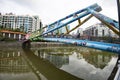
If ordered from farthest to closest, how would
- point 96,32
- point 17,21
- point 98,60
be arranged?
point 17,21 → point 96,32 → point 98,60

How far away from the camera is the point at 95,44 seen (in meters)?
17.3

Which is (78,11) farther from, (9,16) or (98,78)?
(9,16)

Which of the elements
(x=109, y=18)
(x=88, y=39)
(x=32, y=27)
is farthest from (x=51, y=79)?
(x=32, y=27)

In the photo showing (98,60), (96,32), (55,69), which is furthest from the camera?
(96,32)

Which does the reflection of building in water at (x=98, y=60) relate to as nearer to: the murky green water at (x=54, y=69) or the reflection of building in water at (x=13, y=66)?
the murky green water at (x=54, y=69)

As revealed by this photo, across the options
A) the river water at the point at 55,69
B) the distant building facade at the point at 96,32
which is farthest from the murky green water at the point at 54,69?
the distant building facade at the point at 96,32

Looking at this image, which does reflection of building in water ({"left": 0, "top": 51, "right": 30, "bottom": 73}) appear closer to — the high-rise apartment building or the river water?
the river water

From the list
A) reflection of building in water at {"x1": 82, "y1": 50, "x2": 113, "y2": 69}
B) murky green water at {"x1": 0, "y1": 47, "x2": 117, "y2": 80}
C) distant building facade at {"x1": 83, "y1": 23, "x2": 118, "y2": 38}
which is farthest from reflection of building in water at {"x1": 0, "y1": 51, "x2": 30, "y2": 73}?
distant building facade at {"x1": 83, "y1": 23, "x2": 118, "y2": 38}

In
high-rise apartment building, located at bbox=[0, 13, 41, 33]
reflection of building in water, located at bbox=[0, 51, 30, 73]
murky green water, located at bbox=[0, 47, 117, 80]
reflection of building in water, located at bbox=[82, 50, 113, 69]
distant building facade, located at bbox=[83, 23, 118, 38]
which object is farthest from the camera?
high-rise apartment building, located at bbox=[0, 13, 41, 33]

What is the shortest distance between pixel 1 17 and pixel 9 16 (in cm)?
566

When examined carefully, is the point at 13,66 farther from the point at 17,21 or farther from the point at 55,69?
the point at 17,21

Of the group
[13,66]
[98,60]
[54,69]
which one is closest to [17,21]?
[98,60]

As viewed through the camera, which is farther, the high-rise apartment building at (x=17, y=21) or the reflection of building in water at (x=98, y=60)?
the high-rise apartment building at (x=17, y=21)

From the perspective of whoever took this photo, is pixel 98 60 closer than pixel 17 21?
Yes
